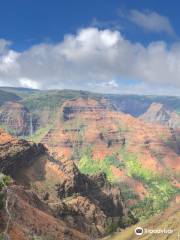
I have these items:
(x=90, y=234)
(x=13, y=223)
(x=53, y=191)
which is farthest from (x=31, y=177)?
(x=13, y=223)

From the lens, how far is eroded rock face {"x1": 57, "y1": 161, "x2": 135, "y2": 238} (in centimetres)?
11469

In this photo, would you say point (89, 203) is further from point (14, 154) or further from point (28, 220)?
point (28, 220)

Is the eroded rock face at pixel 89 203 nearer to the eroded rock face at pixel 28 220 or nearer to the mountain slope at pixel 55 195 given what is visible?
the mountain slope at pixel 55 195

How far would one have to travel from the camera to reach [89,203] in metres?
129

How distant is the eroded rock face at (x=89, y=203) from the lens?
4515 inches

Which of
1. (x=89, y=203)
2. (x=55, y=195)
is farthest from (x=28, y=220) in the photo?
(x=89, y=203)

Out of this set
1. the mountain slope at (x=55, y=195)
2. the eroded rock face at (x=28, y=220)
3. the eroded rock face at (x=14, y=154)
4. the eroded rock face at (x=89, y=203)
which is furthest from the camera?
the eroded rock face at (x=14, y=154)

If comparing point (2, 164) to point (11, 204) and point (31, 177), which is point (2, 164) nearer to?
point (31, 177)

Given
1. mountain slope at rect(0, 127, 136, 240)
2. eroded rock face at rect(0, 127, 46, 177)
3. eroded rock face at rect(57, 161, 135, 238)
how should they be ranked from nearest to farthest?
mountain slope at rect(0, 127, 136, 240) → eroded rock face at rect(57, 161, 135, 238) → eroded rock face at rect(0, 127, 46, 177)

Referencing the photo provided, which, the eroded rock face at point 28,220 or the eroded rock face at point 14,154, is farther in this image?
the eroded rock face at point 14,154

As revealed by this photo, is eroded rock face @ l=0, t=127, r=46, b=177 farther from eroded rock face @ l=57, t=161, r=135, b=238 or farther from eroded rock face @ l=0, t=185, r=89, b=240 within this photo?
eroded rock face @ l=0, t=185, r=89, b=240

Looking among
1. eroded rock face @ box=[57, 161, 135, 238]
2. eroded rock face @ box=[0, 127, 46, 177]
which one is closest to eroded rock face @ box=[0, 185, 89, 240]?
eroded rock face @ box=[57, 161, 135, 238]

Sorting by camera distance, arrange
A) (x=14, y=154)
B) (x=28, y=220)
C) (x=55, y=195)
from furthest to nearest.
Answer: (x=14, y=154), (x=55, y=195), (x=28, y=220)

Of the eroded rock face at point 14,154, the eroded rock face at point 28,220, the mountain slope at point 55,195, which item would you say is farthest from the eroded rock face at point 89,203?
the eroded rock face at point 14,154
